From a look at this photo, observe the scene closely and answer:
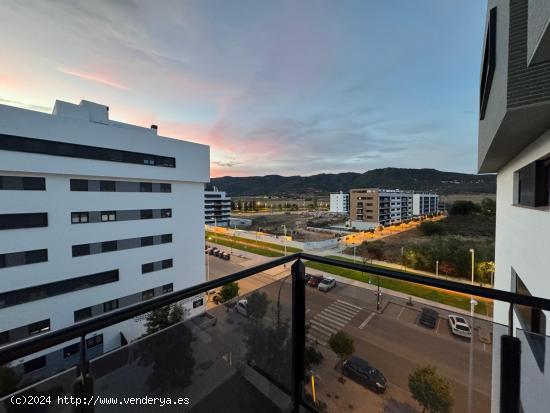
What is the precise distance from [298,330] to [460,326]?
824 millimetres

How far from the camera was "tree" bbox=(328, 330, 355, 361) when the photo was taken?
4.31 ft

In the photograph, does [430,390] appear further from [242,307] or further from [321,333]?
[242,307]

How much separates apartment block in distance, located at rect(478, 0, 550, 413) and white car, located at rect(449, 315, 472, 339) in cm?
9

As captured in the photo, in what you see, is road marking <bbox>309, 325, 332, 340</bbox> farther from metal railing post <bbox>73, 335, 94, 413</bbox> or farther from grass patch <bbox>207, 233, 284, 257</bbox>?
grass patch <bbox>207, 233, 284, 257</bbox>

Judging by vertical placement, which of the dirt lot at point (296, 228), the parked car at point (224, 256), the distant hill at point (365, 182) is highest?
the distant hill at point (365, 182)

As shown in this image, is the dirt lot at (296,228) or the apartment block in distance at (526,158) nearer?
the apartment block in distance at (526,158)

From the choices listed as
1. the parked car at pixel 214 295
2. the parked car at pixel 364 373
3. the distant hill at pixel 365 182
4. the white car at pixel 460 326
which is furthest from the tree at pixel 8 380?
the distant hill at pixel 365 182

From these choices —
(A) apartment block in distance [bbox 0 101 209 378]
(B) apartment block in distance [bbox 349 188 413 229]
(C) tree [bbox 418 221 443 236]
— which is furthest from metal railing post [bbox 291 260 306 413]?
(B) apartment block in distance [bbox 349 188 413 229]

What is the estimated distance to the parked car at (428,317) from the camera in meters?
1.05

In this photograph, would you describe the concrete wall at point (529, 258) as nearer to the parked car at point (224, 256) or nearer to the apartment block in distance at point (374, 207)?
the parked car at point (224, 256)

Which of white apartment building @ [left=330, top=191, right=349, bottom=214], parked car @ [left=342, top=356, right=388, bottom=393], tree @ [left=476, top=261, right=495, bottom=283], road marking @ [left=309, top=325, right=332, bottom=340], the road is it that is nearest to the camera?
the road

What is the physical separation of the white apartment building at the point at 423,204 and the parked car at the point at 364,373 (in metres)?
42.6

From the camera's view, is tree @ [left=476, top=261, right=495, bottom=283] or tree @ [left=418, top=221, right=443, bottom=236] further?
tree @ [left=418, top=221, right=443, bottom=236]

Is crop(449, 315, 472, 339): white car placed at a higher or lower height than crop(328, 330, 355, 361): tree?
higher
